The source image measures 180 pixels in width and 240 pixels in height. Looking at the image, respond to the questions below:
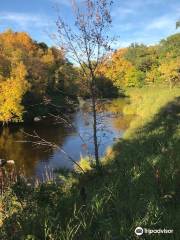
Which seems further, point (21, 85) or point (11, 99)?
point (21, 85)

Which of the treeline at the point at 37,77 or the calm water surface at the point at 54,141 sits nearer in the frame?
the treeline at the point at 37,77

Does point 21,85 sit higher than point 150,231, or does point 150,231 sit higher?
point 21,85

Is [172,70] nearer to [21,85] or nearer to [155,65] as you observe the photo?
[155,65]

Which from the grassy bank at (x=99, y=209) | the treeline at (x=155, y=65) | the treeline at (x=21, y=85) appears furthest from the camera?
the treeline at (x=155, y=65)

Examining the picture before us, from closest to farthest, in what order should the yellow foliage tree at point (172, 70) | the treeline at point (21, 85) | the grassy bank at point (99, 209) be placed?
the grassy bank at point (99, 209), the treeline at point (21, 85), the yellow foliage tree at point (172, 70)

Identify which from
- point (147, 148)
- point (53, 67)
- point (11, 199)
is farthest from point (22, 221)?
point (53, 67)

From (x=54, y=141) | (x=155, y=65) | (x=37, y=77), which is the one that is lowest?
(x=54, y=141)

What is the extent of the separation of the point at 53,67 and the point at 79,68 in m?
63.9

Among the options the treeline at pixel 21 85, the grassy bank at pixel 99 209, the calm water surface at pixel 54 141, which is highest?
the treeline at pixel 21 85

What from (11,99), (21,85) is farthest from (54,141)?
(21,85)

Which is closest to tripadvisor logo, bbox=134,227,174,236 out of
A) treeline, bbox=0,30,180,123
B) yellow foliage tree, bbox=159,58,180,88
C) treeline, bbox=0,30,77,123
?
treeline, bbox=0,30,180,123

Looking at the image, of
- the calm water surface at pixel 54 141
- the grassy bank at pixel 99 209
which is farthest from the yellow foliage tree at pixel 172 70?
the grassy bank at pixel 99 209

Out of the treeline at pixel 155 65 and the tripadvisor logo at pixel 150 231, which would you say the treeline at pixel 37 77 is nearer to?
the treeline at pixel 155 65

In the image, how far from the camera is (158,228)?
6.50 metres
